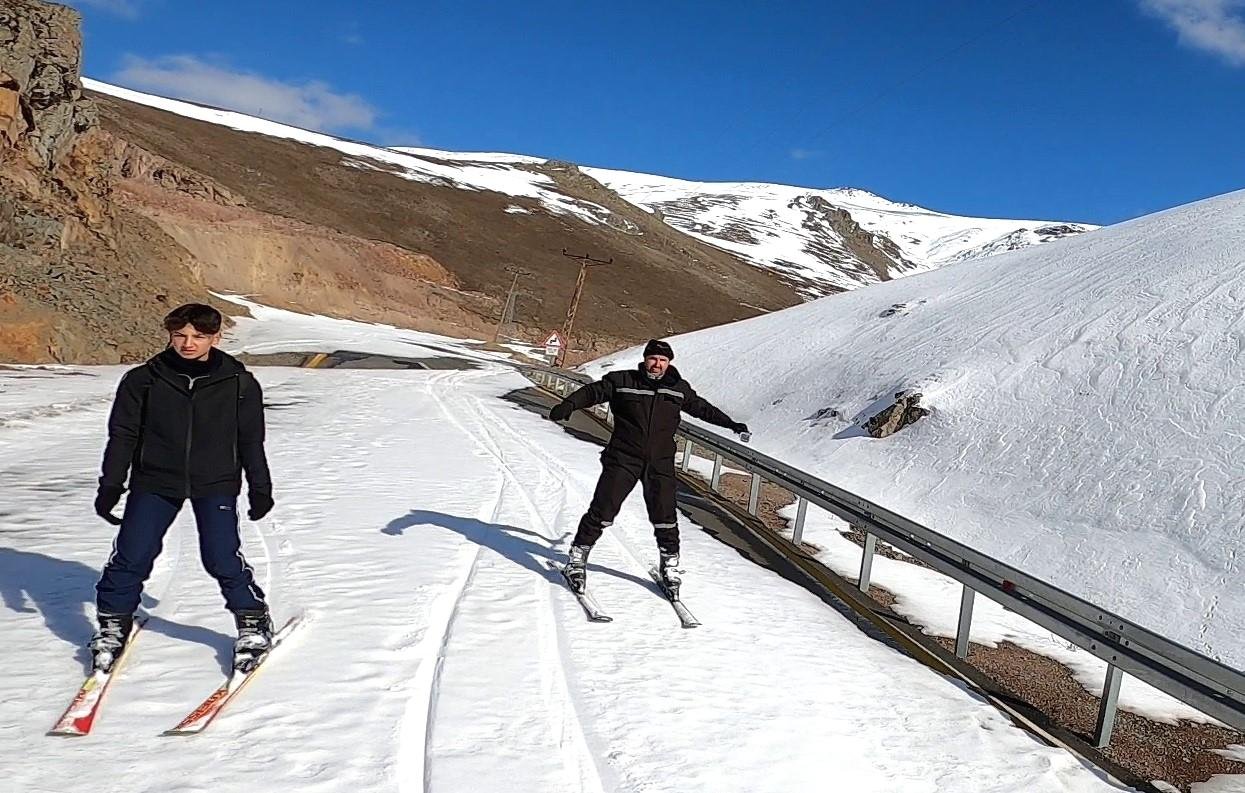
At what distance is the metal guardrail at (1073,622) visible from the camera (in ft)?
16.7

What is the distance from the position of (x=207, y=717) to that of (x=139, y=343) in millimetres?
21953

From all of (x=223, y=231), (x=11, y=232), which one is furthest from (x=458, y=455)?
(x=223, y=231)

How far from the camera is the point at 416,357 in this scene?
3444 cm

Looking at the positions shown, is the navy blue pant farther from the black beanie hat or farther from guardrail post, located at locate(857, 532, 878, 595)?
guardrail post, located at locate(857, 532, 878, 595)

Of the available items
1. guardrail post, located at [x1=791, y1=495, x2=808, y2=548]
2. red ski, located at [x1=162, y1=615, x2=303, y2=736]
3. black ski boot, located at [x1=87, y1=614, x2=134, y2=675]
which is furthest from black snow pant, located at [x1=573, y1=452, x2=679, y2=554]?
guardrail post, located at [x1=791, y1=495, x2=808, y2=548]

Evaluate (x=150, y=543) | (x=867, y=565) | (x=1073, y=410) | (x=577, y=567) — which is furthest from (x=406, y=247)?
(x=150, y=543)

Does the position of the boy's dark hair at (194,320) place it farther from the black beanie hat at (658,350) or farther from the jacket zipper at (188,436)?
the black beanie hat at (658,350)

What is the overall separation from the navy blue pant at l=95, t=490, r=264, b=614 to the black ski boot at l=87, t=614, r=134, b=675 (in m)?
0.04

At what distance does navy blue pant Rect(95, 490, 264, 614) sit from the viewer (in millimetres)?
4617

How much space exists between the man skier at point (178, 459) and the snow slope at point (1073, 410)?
8925mm

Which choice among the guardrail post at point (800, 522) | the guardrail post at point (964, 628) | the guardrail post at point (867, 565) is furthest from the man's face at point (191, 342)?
the guardrail post at point (800, 522)

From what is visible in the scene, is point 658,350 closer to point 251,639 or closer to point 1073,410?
point 251,639

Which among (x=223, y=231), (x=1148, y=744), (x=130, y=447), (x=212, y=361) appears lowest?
(x=1148, y=744)

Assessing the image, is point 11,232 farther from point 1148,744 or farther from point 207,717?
point 1148,744
